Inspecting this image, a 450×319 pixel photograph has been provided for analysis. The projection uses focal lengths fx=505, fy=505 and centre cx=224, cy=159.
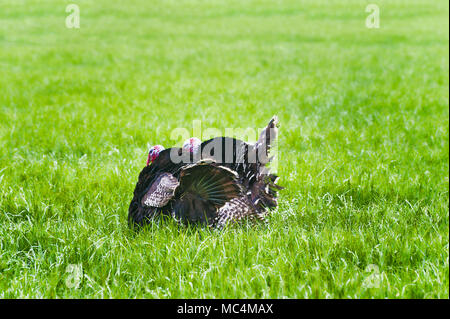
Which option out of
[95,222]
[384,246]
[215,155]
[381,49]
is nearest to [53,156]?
[95,222]

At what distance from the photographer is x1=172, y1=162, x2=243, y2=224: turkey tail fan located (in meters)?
3.13

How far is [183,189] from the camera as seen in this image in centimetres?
318

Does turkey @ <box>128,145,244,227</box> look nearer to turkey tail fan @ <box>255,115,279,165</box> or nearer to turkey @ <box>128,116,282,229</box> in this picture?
turkey @ <box>128,116,282,229</box>

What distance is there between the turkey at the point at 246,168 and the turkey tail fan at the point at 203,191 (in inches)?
2.0

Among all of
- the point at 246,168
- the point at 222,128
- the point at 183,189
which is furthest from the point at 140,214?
the point at 222,128

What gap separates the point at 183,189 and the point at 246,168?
0.44 m

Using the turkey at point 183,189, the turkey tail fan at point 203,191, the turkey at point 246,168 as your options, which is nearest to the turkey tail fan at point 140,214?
the turkey at point 183,189

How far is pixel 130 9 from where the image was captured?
26.0 m

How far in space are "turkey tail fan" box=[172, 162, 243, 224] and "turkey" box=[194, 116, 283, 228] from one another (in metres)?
Answer: 0.05

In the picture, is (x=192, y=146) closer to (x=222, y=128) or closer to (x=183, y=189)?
(x=183, y=189)

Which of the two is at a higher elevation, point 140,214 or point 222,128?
point 222,128

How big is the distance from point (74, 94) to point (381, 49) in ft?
34.4
